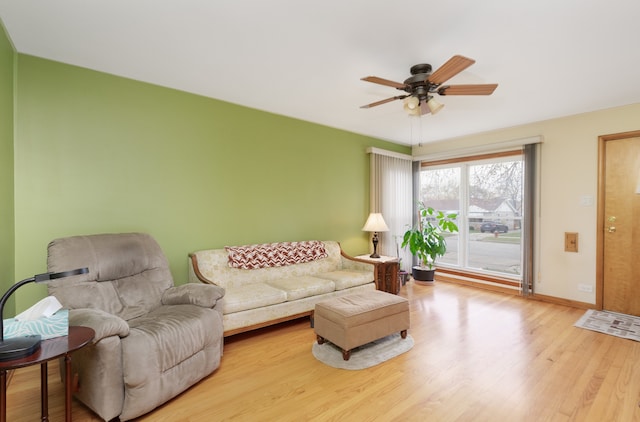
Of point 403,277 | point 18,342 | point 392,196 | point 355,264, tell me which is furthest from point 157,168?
point 403,277

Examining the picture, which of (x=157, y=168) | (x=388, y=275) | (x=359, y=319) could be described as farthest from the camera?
(x=388, y=275)

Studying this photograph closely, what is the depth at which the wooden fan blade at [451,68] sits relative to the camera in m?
2.01

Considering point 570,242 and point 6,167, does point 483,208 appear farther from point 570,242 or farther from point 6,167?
point 6,167

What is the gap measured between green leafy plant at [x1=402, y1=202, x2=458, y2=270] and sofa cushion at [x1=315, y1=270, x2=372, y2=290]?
1494mm

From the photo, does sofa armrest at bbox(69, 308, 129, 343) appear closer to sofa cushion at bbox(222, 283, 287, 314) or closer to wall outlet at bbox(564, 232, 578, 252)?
sofa cushion at bbox(222, 283, 287, 314)

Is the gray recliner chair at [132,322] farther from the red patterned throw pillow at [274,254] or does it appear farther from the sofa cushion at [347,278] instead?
the sofa cushion at [347,278]

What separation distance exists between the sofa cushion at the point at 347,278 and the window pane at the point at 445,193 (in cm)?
243

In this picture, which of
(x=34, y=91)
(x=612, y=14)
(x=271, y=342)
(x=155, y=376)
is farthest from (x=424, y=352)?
(x=34, y=91)

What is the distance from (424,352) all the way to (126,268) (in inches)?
104

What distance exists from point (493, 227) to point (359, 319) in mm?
3560

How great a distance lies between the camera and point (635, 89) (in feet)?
10.6

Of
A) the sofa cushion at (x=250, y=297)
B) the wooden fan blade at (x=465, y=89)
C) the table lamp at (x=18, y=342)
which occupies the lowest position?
the sofa cushion at (x=250, y=297)

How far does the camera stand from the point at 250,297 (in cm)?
295

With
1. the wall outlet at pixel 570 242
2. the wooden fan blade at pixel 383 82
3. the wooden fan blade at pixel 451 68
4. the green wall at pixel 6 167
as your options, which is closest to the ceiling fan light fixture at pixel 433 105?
the wooden fan blade at pixel 451 68
